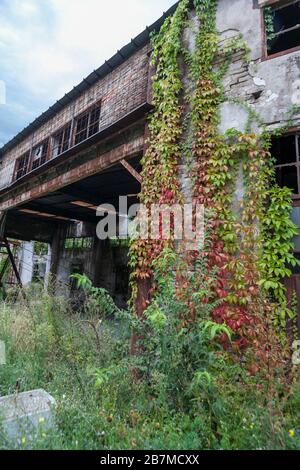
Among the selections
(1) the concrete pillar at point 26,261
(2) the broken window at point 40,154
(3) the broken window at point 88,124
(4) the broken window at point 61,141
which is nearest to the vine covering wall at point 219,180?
(3) the broken window at point 88,124

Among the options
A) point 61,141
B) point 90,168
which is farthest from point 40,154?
point 90,168

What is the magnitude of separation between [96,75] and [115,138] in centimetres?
389

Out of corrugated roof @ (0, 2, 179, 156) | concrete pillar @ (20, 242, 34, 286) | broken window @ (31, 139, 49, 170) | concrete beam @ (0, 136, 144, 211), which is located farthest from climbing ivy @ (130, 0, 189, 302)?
concrete pillar @ (20, 242, 34, 286)

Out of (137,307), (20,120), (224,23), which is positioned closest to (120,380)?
(137,307)

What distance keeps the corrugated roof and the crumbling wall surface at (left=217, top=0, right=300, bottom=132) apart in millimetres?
1509

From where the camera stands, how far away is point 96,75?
790 centimetres

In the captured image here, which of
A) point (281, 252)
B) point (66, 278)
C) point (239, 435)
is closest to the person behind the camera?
point (239, 435)

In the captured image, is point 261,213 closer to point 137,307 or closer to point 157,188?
point 157,188

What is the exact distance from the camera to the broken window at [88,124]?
8.11 meters

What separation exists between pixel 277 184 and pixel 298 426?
2983mm

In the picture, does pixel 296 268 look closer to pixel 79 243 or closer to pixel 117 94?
pixel 117 94

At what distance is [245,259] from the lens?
3629 millimetres

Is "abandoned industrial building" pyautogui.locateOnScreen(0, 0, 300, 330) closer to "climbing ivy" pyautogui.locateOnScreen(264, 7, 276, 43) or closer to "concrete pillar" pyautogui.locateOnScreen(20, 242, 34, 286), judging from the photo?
"climbing ivy" pyautogui.locateOnScreen(264, 7, 276, 43)

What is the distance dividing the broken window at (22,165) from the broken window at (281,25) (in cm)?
1015
